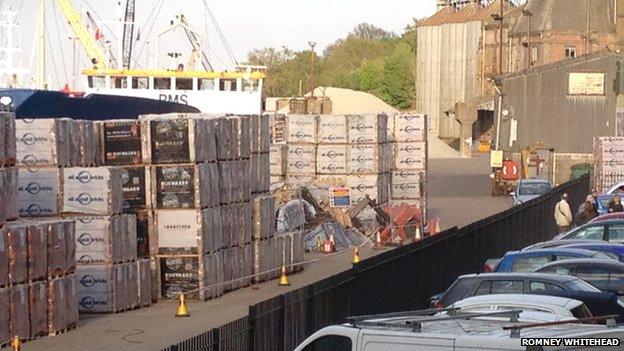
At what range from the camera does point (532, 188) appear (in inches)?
2079

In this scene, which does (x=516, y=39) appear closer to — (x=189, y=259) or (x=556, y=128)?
(x=556, y=128)

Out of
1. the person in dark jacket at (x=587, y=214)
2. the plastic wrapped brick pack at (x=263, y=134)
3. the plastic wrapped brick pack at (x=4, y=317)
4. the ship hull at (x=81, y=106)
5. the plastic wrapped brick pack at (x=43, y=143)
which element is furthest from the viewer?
the ship hull at (x=81, y=106)

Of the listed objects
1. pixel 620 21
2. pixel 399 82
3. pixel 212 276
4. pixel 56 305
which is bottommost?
pixel 212 276

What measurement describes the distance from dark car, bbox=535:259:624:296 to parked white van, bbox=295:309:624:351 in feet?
31.2

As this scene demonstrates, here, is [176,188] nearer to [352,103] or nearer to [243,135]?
[243,135]

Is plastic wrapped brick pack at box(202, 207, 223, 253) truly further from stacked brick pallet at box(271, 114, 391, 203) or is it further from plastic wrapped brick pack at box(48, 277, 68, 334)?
stacked brick pallet at box(271, 114, 391, 203)

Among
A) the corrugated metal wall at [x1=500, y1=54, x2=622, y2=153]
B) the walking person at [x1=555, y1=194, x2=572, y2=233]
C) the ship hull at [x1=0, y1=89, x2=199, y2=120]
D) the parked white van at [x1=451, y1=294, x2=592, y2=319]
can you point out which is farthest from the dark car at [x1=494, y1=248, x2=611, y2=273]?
the corrugated metal wall at [x1=500, y1=54, x2=622, y2=153]

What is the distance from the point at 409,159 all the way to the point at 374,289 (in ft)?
85.1

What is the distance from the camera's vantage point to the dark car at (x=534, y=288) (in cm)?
1666

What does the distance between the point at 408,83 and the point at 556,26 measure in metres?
51.6

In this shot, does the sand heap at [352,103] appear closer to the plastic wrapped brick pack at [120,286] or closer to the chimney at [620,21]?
A: the chimney at [620,21]

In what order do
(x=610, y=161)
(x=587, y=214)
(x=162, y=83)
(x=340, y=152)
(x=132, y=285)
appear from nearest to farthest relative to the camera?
(x=132, y=285) < (x=587, y=214) < (x=340, y=152) < (x=610, y=161) < (x=162, y=83)

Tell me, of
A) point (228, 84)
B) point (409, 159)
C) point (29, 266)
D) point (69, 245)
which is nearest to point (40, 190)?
point (69, 245)

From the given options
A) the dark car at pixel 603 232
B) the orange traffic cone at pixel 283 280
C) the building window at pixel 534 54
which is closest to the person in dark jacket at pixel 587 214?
the dark car at pixel 603 232
